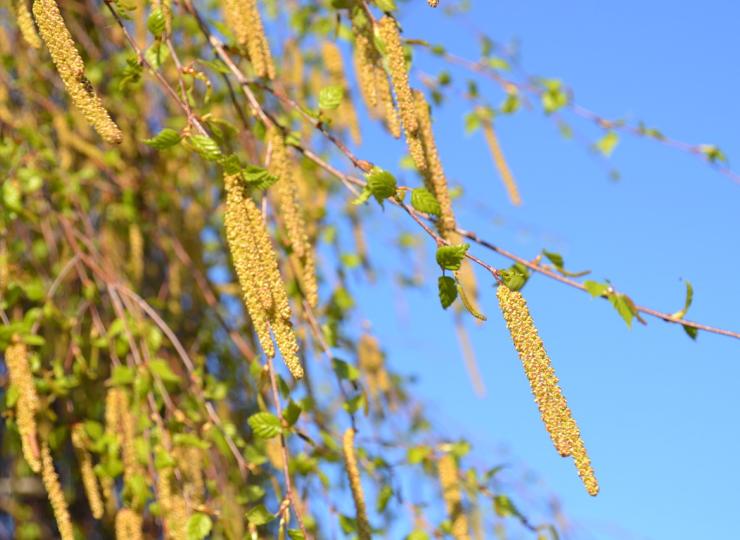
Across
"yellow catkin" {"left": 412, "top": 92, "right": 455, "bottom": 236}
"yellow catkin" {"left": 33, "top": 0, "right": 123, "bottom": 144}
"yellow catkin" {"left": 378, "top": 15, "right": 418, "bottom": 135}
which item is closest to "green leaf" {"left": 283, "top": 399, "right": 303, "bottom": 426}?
"yellow catkin" {"left": 412, "top": 92, "right": 455, "bottom": 236}

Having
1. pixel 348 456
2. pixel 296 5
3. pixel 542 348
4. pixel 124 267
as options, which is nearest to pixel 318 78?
pixel 296 5

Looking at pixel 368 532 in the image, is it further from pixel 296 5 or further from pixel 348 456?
pixel 296 5

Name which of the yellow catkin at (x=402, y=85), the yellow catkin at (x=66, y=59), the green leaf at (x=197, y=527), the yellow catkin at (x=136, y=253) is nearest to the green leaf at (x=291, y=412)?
the green leaf at (x=197, y=527)

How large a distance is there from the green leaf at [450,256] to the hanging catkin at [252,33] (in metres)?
0.58

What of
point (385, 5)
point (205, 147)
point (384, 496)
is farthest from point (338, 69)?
point (205, 147)

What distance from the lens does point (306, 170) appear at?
3.15 m

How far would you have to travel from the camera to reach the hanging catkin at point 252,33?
1684 millimetres

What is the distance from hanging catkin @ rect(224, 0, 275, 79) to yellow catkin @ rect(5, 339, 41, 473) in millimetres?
733

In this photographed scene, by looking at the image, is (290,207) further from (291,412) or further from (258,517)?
(258,517)

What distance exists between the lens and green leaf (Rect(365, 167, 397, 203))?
1.39m

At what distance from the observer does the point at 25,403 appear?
5.99 feet

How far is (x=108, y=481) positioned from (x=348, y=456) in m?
0.66

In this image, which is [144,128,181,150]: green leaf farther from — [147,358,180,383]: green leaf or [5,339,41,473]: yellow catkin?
[147,358,180,383]: green leaf

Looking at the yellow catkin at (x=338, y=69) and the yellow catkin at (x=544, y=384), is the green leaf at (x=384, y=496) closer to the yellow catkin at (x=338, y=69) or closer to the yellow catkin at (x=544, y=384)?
the yellow catkin at (x=338, y=69)
